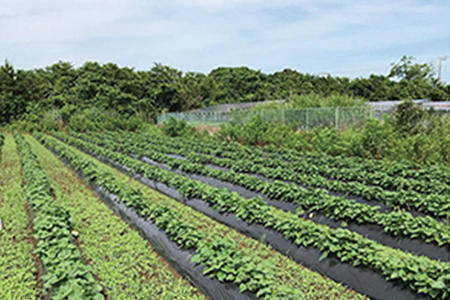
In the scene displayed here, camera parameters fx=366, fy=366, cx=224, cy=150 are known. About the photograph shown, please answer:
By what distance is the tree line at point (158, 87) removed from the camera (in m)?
30.1

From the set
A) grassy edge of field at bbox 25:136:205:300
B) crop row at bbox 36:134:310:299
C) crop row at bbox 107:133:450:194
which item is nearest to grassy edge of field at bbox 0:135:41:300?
grassy edge of field at bbox 25:136:205:300

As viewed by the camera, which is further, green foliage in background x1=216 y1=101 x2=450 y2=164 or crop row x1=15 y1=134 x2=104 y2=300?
green foliage in background x1=216 y1=101 x2=450 y2=164

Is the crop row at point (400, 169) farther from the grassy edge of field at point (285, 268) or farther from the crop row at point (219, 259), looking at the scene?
the crop row at point (219, 259)

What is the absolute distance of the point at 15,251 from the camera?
4801 mm

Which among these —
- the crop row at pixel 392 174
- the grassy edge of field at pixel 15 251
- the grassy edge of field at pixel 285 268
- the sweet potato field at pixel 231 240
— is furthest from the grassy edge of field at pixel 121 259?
the crop row at pixel 392 174

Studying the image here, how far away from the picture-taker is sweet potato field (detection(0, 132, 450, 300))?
3.48m

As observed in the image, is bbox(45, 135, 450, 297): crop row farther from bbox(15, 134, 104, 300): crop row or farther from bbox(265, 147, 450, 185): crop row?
bbox(265, 147, 450, 185): crop row

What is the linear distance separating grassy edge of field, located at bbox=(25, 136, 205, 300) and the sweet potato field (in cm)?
2

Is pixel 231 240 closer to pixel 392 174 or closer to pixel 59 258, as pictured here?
pixel 59 258

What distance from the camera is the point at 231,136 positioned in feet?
56.7

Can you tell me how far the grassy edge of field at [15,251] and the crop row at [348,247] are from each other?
109 inches

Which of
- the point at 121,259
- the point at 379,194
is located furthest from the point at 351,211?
the point at 121,259

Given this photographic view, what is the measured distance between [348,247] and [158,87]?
35.0m

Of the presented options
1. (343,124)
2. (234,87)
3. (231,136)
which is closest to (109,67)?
(234,87)
